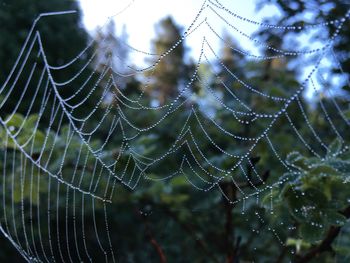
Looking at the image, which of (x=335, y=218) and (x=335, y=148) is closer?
(x=335, y=218)

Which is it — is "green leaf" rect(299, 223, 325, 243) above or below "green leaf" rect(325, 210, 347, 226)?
below

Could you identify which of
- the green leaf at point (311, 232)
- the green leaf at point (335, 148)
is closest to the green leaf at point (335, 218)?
the green leaf at point (311, 232)

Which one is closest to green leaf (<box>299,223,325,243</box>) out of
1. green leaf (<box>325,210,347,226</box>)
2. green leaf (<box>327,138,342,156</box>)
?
green leaf (<box>325,210,347,226</box>)

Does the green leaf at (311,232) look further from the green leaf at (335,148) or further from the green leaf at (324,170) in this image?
the green leaf at (335,148)

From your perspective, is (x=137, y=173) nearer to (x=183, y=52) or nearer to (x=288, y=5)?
(x=288, y=5)

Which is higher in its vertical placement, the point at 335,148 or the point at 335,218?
the point at 335,148

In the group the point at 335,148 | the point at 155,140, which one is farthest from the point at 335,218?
the point at 155,140

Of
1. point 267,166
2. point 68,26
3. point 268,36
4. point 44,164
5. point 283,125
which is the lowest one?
point 44,164

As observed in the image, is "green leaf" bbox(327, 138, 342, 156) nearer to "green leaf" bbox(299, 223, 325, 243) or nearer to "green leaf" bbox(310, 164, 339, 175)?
"green leaf" bbox(310, 164, 339, 175)

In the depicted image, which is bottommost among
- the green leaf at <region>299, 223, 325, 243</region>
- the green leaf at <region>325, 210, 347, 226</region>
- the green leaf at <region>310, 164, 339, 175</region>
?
the green leaf at <region>299, 223, 325, 243</region>

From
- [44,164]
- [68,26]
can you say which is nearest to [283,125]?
[44,164]

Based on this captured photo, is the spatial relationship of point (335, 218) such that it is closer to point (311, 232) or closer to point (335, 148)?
point (311, 232)
